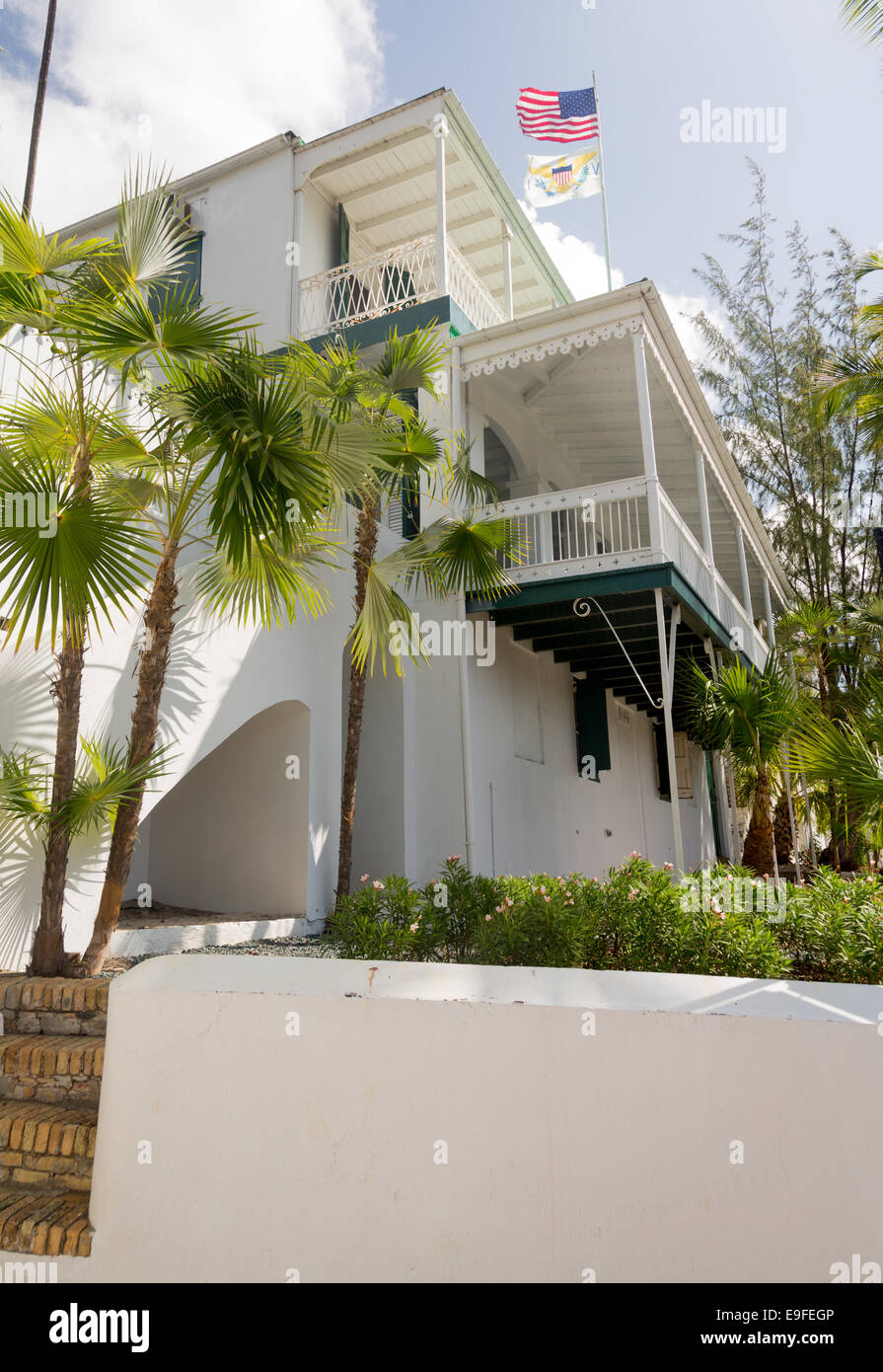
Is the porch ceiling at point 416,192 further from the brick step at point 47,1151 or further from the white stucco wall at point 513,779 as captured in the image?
the brick step at point 47,1151

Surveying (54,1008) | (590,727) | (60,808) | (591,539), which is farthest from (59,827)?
(590,727)

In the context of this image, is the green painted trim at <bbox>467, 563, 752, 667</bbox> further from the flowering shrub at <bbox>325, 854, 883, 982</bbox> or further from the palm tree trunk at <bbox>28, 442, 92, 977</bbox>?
the palm tree trunk at <bbox>28, 442, 92, 977</bbox>

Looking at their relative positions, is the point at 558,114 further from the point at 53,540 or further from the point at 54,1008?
the point at 54,1008

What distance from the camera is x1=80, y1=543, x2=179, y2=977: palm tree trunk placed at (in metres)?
4.75

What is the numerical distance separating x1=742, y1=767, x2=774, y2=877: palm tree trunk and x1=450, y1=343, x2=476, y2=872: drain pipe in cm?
267

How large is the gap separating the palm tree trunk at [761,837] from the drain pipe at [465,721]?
2.67 meters

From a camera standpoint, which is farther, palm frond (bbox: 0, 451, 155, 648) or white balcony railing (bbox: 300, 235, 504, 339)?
white balcony railing (bbox: 300, 235, 504, 339)

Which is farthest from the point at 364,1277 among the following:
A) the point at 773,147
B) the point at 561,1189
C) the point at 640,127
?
the point at 640,127

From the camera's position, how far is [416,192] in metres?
11.9

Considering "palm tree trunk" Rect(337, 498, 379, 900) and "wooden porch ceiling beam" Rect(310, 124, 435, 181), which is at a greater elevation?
"wooden porch ceiling beam" Rect(310, 124, 435, 181)

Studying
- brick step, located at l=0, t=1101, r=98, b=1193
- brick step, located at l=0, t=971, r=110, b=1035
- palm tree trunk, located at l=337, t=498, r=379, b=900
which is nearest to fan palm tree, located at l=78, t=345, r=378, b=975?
brick step, located at l=0, t=971, r=110, b=1035

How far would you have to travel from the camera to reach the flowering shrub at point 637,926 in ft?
15.9

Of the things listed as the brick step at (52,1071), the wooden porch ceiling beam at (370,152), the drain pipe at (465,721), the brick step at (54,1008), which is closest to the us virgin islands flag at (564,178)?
the wooden porch ceiling beam at (370,152)
